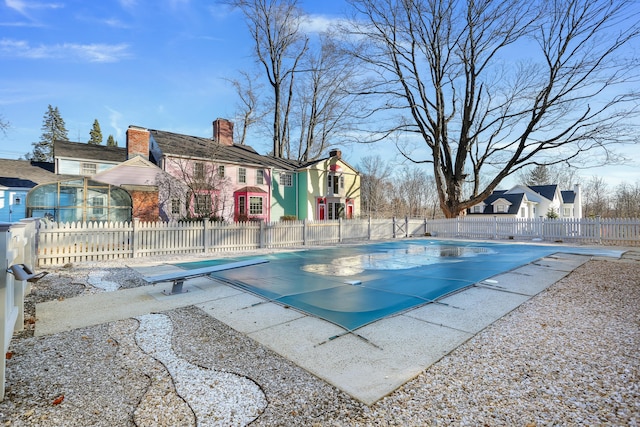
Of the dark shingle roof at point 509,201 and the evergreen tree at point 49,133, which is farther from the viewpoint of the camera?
the evergreen tree at point 49,133

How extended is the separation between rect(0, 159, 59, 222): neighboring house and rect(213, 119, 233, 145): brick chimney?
37.7 feet

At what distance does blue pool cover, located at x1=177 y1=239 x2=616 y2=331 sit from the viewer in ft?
14.9

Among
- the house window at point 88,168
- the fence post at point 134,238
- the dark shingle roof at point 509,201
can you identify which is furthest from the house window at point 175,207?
the dark shingle roof at point 509,201

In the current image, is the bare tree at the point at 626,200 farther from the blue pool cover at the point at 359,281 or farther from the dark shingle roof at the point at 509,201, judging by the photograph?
the blue pool cover at the point at 359,281

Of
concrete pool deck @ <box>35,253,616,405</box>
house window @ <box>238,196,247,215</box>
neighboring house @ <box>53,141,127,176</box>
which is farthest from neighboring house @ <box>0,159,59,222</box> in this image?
concrete pool deck @ <box>35,253,616,405</box>

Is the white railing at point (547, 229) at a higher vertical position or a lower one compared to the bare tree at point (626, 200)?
lower

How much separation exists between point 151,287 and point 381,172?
116 feet

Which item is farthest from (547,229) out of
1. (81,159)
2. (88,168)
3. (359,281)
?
(81,159)

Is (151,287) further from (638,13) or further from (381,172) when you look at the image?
(381,172)

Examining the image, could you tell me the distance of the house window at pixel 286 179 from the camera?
82.8 feet

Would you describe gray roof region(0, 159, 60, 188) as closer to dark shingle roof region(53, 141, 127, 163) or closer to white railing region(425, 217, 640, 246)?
dark shingle roof region(53, 141, 127, 163)

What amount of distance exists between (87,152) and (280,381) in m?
23.8

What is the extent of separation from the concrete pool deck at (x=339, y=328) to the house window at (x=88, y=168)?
710 inches

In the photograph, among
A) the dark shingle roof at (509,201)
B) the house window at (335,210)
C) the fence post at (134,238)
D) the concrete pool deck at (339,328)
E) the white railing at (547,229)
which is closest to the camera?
the concrete pool deck at (339,328)
